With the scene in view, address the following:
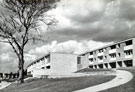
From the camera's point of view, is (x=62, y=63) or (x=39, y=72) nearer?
(x=39, y=72)

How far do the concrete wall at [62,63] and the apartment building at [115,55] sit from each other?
11.3 m

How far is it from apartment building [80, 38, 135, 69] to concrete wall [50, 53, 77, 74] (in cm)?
1125

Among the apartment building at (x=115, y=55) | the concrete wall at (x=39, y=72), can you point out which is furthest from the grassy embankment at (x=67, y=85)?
the apartment building at (x=115, y=55)

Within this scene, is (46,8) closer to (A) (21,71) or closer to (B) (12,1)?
(B) (12,1)

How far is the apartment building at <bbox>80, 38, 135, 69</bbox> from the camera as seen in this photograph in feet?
180

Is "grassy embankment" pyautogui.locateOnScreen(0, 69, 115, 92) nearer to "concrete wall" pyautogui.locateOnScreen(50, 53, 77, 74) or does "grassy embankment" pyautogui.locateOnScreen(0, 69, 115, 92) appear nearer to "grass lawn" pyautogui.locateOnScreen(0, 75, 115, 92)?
"grass lawn" pyautogui.locateOnScreen(0, 75, 115, 92)

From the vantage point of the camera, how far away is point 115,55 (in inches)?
2473

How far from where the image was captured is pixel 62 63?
61.5 m

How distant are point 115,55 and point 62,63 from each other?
1622cm

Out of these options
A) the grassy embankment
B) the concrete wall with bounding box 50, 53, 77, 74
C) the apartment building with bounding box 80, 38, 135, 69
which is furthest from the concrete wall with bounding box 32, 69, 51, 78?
the grassy embankment

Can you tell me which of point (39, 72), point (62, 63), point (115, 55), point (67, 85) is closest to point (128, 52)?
point (115, 55)

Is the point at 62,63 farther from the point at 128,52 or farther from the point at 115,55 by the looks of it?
the point at 128,52

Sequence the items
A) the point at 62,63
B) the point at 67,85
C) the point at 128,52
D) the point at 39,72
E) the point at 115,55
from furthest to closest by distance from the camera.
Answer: the point at 115,55 → the point at 62,63 → the point at 128,52 → the point at 39,72 → the point at 67,85

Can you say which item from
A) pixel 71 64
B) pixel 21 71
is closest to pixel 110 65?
pixel 71 64
